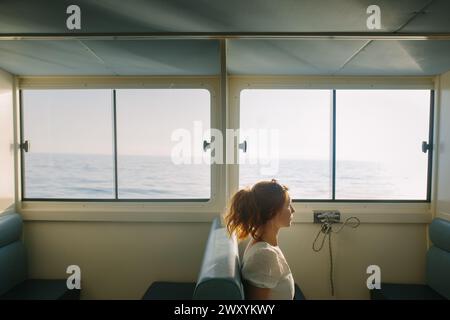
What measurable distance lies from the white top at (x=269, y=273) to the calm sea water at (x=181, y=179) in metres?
1.40

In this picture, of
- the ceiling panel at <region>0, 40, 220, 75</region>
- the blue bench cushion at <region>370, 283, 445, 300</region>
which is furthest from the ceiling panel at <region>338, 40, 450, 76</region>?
the blue bench cushion at <region>370, 283, 445, 300</region>

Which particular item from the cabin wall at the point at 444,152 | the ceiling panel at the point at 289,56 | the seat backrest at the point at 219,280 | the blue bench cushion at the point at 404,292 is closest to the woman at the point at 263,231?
the seat backrest at the point at 219,280

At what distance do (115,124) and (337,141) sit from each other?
2.19 meters

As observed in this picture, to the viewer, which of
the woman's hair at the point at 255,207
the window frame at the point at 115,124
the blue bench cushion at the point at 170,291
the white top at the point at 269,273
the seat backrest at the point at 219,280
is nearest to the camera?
the seat backrest at the point at 219,280

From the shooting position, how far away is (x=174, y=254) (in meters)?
2.63

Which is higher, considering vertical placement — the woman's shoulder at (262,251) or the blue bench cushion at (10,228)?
the woman's shoulder at (262,251)

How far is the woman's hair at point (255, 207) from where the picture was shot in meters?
1.49

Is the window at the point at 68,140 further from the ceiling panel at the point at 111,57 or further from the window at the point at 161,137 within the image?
the ceiling panel at the point at 111,57

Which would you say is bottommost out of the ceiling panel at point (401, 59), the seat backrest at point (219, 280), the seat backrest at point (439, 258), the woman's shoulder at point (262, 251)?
the seat backrest at point (439, 258)

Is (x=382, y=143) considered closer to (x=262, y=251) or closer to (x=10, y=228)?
(x=262, y=251)

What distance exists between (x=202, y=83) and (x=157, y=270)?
1.84 m

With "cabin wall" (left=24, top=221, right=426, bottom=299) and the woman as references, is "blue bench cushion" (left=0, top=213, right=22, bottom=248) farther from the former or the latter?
the woman
